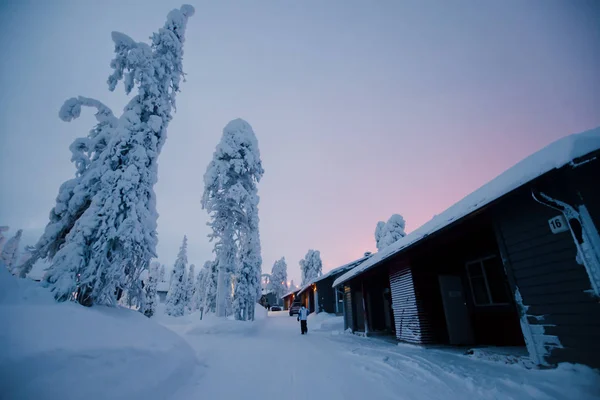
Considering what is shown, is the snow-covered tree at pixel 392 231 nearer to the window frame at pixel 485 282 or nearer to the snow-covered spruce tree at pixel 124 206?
the window frame at pixel 485 282

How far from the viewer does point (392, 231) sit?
36.6 meters

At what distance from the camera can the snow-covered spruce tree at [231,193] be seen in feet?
50.7

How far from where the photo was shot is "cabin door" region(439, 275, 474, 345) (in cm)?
929

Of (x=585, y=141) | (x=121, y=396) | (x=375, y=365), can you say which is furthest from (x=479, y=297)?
(x=121, y=396)

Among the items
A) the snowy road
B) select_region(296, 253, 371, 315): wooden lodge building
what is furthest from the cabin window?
select_region(296, 253, 371, 315): wooden lodge building

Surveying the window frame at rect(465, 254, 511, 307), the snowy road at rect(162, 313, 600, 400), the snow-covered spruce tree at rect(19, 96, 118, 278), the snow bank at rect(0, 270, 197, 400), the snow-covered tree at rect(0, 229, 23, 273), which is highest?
the snow-covered tree at rect(0, 229, 23, 273)

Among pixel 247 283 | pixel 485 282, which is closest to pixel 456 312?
pixel 485 282

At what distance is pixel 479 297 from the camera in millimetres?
9352

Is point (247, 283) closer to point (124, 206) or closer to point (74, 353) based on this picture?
point (124, 206)

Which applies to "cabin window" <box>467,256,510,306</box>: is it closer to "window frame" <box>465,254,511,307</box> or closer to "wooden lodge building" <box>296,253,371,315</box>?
"window frame" <box>465,254,511,307</box>

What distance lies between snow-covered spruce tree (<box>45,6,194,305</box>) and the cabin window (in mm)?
11593

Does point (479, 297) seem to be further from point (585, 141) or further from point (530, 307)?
point (585, 141)

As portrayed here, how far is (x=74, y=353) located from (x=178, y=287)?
40.2 m

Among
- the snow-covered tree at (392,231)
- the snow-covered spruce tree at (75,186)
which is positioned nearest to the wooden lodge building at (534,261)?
the snow-covered spruce tree at (75,186)
